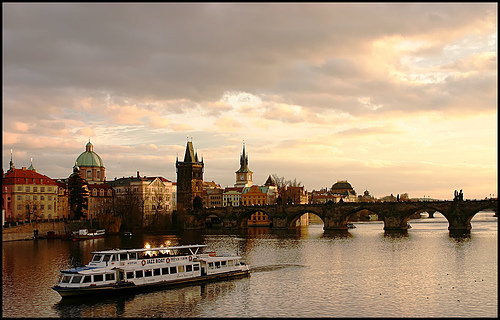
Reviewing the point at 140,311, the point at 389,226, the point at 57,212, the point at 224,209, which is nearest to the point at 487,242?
the point at 389,226

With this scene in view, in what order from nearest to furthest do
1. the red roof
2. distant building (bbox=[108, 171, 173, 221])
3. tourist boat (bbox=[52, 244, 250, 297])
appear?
tourist boat (bbox=[52, 244, 250, 297]) < the red roof < distant building (bbox=[108, 171, 173, 221])

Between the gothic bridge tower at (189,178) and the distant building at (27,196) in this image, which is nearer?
the distant building at (27,196)

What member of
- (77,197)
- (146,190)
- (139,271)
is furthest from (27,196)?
(139,271)

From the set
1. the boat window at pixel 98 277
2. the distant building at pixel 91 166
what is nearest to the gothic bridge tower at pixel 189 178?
the distant building at pixel 91 166

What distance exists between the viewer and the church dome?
186 meters

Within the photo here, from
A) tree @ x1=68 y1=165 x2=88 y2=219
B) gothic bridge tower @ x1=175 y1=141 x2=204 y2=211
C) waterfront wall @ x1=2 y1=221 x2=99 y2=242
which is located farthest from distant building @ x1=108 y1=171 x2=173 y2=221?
waterfront wall @ x1=2 y1=221 x2=99 y2=242

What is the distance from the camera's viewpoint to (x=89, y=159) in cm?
18738

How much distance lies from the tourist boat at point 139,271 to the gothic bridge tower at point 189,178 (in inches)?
5520

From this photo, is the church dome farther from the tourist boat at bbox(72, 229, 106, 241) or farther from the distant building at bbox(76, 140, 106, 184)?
the tourist boat at bbox(72, 229, 106, 241)

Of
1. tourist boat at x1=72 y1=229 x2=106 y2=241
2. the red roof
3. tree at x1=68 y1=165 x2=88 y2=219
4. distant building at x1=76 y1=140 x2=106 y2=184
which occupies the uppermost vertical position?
distant building at x1=76 y1=140 x2=106 y2=184

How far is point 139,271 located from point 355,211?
91797mm

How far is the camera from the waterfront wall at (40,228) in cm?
9907

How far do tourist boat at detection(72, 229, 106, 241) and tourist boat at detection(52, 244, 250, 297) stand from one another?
54977mm

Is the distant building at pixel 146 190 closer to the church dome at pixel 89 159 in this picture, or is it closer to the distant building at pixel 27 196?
the church dome at pixel 89 159
